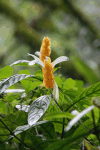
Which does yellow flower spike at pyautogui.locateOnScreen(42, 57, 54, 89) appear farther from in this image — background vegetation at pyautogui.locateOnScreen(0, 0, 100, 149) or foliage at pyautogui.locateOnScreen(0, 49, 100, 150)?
background vegetation at pyautogui.locateOnScreen(0, 0, 100, 149)

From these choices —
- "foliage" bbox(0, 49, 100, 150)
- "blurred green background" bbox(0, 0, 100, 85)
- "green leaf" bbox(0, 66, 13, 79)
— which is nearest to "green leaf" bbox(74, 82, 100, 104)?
"foliage" bbox(0, 49, 100, 150)

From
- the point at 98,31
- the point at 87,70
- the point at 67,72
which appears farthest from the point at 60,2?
the point at 87,70

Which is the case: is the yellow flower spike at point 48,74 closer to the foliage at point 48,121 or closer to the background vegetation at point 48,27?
the foliage at point 48,121

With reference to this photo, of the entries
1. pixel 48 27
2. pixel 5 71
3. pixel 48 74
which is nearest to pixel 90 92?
pixel 48 74

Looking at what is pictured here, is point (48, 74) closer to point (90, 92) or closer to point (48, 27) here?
point (90, 92)

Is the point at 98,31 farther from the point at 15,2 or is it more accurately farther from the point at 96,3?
the point at 15,2

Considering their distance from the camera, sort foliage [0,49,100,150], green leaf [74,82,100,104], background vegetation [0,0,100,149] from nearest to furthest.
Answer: foliage [0,49,100,150]
green leaf [74,82,100,104]
background vegetation [0,0,100,149]
